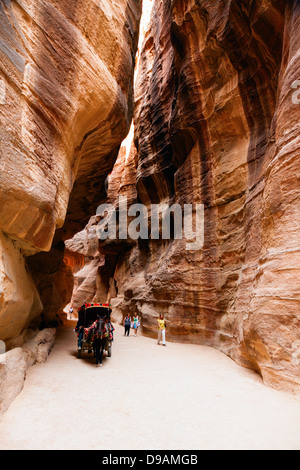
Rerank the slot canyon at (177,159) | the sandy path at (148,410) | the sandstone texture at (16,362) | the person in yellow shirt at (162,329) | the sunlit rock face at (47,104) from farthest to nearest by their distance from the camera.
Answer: the person in yellow shirt at (162,329) < the slot canyon at (177,159) < the sunlit rock face at (47,104) < the sandstone texture at (16,362) < the sandy path at (148,410)

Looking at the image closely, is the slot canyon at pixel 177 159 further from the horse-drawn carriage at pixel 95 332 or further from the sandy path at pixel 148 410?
the horse-drawn carriage at pixel 95 332

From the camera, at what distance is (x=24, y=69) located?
5.24m

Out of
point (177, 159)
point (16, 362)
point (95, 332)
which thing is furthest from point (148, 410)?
point (177, 159)

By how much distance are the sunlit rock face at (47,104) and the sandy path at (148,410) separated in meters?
1.63

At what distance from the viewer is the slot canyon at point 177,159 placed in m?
5.05

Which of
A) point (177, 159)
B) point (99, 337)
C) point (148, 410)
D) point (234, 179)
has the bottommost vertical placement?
point (148, 410)

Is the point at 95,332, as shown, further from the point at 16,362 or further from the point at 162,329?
the point at 162,329

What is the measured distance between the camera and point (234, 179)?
995 centimetres

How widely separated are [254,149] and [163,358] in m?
7.33

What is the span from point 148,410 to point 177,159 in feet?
37.4

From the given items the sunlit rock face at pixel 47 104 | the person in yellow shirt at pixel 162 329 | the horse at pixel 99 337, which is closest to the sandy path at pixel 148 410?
the horse at pixel 99 337

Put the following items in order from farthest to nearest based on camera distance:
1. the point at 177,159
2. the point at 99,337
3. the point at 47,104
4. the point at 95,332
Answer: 1. the point at 177,159
2. the point at 95,332
3. the point at 99,337
4. the point at 47,104

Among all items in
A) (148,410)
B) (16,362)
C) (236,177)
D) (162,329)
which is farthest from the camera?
(162,329)
